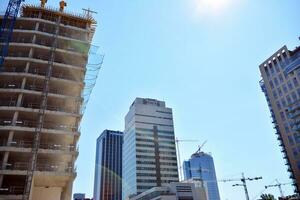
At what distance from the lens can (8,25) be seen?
4422 centimetres

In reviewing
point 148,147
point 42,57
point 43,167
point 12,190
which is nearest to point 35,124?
point 43,167

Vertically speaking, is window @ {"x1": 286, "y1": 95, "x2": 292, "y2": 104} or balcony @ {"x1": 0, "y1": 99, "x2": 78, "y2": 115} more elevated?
window @ {"x1": 286, "y1": 95, "x2": 292, "y2": 104}

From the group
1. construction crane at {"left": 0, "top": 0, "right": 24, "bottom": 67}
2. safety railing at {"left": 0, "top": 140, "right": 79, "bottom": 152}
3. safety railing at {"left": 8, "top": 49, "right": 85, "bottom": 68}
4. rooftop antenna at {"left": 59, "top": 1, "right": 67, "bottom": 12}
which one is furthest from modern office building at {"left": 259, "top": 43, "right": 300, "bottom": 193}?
construction crane at {"left": 0, "top": 0, "right": 24, "bottom": 67}

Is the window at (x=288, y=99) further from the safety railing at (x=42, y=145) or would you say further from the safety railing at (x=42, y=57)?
the safety railing at (x=42, y=145)

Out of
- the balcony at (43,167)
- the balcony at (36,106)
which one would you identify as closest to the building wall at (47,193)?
the balcony at (43,167)

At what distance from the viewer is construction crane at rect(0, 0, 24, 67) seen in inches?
1617

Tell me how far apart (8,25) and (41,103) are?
52.4 ft

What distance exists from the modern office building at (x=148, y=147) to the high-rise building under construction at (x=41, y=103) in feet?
287

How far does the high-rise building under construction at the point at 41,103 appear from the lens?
34.9m

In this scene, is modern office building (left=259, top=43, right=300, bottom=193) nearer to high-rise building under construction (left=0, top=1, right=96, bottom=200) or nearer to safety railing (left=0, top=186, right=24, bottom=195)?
high-rise building under construction (left=0, top=1, right=96, bottom=200)

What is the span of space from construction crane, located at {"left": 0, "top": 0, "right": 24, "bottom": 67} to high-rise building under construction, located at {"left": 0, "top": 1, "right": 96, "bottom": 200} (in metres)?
0.82

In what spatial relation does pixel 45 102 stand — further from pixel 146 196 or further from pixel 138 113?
pixel 138 113

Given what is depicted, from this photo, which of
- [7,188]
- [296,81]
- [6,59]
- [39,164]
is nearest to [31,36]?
[6,59]

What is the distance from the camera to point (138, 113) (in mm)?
142750
